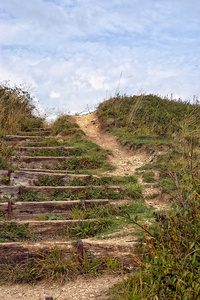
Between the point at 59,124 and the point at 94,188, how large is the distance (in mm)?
5489

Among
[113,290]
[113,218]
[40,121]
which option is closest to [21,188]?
[113,218]

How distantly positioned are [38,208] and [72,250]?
1.43m

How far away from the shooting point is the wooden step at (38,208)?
4.50m

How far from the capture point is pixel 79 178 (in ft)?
19.1

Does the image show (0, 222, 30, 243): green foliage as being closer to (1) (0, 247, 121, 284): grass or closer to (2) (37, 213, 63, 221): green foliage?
(2) (37, 213, 63, 221): green foliage

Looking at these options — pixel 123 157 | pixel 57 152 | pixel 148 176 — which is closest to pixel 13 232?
pixel 148 176

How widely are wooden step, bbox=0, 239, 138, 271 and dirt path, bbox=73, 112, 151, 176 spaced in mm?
3340

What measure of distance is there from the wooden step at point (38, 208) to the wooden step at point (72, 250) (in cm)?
117

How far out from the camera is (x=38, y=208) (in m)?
4.56

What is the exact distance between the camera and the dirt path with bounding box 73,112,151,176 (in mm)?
7047

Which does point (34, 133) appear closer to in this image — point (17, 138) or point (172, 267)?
point (17, 138)

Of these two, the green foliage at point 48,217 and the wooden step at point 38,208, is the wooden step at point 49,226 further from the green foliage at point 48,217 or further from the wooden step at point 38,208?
the wooden step at point 38,208

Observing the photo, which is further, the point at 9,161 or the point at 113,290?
the point at 9,161

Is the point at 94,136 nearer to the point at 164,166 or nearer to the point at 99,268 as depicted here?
the point at 164,166
